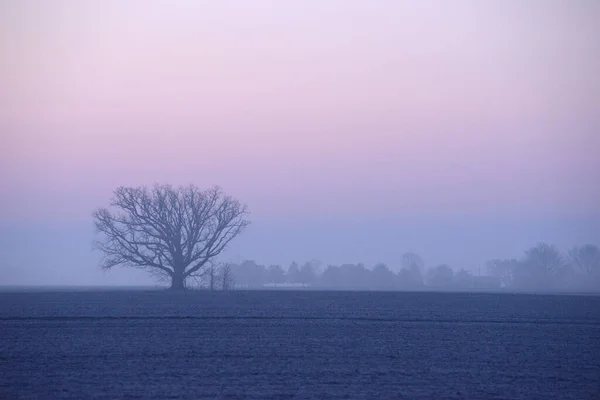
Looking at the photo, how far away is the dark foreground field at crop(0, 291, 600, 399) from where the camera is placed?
1866 centimetres

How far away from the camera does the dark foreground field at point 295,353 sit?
734 inches

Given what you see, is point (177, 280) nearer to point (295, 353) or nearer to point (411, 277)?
point (295, 353)

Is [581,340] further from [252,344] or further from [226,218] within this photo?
[226,218]

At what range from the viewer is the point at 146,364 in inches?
855

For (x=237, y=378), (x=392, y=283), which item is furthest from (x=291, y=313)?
(x=392, y=283)

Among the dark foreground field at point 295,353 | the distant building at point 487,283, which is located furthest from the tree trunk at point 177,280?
the distant building at point 487,283

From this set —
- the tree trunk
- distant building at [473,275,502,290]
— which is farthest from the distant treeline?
the tree trunk

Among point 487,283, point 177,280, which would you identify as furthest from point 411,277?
point 177,280

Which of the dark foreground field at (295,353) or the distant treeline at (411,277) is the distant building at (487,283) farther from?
the dark foreground field at (295,353)

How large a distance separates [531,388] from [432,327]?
1267cm

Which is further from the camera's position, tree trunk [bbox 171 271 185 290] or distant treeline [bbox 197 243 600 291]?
distant treeline [bbox 197 243 600 291]

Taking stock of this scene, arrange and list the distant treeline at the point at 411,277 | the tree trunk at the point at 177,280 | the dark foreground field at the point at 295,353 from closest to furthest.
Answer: the dark foreground field at the point at 295,353 → the tree trunk at the point at 177,280 → the distant treeline at the point at 411,277

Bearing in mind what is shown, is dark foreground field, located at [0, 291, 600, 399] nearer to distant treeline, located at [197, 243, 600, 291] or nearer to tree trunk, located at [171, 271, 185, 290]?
tree trunk, located at [171, 271, 185, 290]

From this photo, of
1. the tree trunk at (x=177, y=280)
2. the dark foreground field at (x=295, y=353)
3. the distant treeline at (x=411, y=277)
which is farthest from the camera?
the distant treeline at (x=411, y=277)
